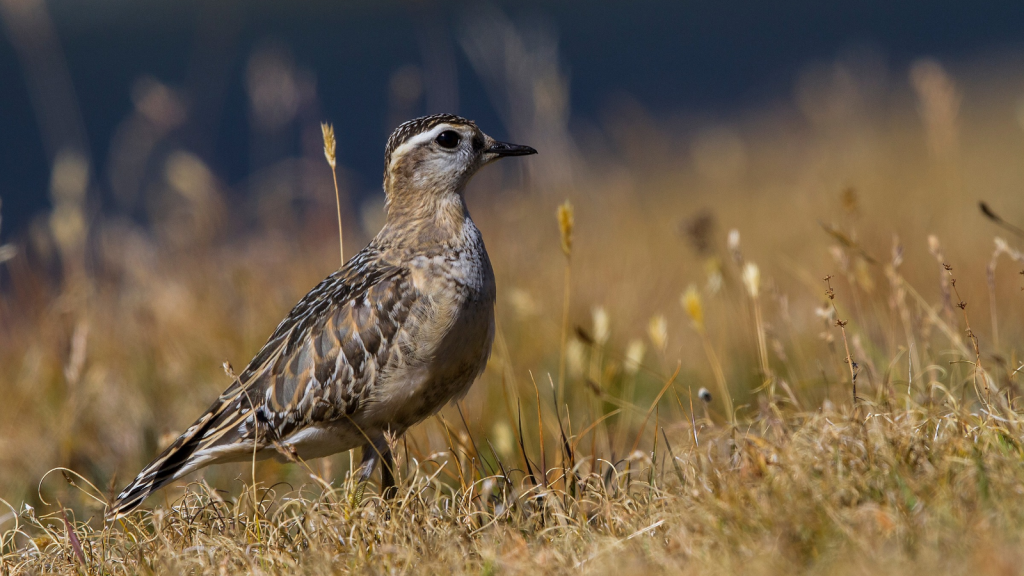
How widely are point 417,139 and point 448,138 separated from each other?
0.52 ft

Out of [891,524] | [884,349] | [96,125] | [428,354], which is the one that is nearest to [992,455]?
[891,524]

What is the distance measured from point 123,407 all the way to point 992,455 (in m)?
5.05

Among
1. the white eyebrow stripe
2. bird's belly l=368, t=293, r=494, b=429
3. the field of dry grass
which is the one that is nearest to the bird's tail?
the field of dry grass

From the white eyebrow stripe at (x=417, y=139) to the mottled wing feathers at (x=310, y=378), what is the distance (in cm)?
75

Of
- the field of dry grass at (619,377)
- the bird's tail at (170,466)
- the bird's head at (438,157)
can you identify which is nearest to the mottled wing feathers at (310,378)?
the bird's tail at (170,466)

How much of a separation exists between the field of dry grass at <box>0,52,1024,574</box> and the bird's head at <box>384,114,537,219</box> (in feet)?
2.30

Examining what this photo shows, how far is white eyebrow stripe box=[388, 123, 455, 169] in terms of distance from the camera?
5.01 meters

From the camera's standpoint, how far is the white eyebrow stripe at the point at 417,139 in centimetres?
501

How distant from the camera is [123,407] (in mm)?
6332

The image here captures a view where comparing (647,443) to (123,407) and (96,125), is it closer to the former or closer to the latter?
(123,407)

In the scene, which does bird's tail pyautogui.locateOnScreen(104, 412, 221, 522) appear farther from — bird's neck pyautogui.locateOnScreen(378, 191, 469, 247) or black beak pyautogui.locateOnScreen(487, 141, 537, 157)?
black beak pyautogui.locateOnScreen(487, 141, 537, 157)

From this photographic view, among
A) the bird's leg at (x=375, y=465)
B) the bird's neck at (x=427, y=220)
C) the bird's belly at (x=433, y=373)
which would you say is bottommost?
the bird's leg at (x=375, y=465)

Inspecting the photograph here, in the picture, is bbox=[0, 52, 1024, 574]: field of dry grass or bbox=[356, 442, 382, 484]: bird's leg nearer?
bbox=[0, 52, 1024, 574]: field of dry grass

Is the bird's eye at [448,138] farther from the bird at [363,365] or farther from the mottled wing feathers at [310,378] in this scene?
the mottled wing feathers at [310,378]
